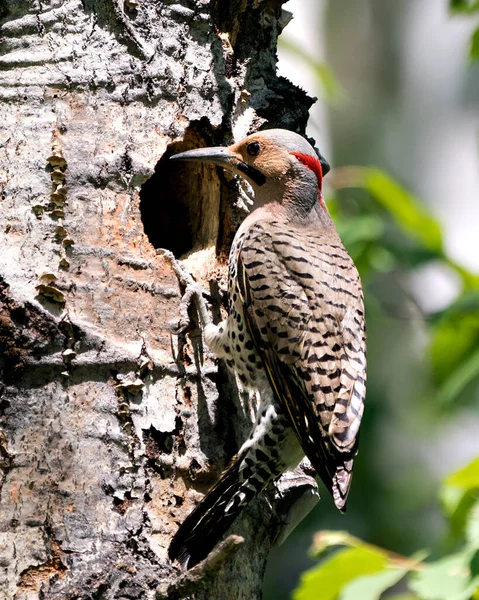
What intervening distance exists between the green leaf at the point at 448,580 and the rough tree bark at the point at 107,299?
55 cm

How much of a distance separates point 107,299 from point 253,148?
3.28 ft

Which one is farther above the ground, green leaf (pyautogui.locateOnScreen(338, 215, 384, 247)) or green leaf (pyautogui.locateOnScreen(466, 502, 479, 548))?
green leaf (pyautogui.locateOnScreen(338, 215, 384, 247))

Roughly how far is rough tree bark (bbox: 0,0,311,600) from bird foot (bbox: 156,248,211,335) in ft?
0.09

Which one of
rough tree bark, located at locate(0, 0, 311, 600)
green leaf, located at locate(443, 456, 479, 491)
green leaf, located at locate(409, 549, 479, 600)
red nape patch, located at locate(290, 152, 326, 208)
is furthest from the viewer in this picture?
red nape patch, located at locate(290, 152, 326, 208)

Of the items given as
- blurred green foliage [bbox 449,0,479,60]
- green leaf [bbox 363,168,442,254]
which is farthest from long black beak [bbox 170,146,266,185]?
blurred green foliage [bbox 449,0,479,60]

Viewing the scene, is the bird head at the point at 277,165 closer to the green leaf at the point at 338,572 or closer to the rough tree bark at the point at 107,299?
the rough tree bark at the point at 107,299

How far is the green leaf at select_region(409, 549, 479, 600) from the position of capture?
323cm

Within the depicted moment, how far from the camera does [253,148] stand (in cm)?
388

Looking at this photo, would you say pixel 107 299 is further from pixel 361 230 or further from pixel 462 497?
pixel 361 230

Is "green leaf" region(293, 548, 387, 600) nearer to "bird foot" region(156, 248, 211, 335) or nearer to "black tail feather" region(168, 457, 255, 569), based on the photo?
"black tail feather" region(168, 457, 255, 569)

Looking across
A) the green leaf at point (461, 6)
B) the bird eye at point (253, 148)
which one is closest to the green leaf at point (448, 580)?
the bird eye at point (253, 148)

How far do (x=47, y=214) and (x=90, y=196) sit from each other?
16 centimetres

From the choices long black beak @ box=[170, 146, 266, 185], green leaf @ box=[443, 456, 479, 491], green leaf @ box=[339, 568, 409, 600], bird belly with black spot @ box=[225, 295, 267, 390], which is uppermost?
long black beak @ box=[170, 146, 266, 185]

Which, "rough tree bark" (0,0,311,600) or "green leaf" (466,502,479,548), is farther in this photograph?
"green leaf" (466,502,479,548)
